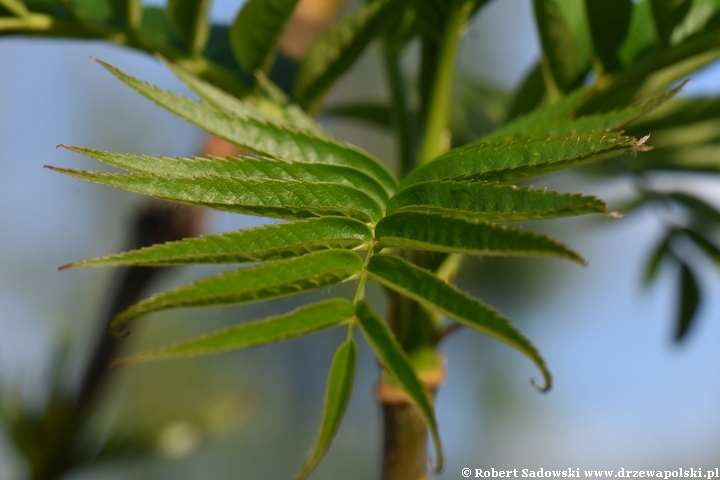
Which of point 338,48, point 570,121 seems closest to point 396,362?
point 570,121

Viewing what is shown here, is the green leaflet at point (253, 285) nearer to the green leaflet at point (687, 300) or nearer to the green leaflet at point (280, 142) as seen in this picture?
the green leaflet at point (280, 142)

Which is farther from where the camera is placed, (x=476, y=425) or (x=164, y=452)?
(x=476, y=425)

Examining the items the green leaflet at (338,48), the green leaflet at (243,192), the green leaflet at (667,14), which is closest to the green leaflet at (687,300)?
the green leaflet at (667,14)

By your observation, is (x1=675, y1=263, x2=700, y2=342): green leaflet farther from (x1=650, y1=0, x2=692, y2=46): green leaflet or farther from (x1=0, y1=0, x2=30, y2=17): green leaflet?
(x1=0, y1=0, x2=30, y2=17): green leaflet

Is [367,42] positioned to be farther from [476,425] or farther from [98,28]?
[476,425]

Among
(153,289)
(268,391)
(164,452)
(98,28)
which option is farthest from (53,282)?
(98,28)
